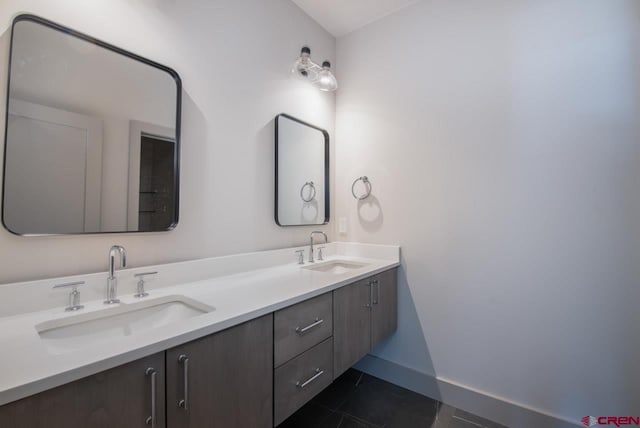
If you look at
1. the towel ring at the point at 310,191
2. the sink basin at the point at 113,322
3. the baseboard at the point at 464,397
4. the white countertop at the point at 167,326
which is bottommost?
the baseboard at the point at 464,397

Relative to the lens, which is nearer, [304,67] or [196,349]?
[196,349]

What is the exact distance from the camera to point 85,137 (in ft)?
3.70

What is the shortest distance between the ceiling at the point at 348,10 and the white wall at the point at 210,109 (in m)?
0.10

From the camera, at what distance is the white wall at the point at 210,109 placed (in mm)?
1092

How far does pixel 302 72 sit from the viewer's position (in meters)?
2.00

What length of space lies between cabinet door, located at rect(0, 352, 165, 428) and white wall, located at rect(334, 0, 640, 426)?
166 centimetres

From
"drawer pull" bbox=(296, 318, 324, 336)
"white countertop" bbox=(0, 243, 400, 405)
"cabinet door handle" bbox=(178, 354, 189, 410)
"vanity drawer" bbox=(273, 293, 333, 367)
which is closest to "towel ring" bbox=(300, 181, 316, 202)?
"white countertop" bbox=(0, 243, 400, 405)

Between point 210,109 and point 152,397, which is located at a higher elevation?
point 210,109

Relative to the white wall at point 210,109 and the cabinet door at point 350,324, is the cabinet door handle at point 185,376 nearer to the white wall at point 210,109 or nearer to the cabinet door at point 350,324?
the white wall at point 210,109

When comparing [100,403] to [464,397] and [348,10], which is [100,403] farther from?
[348,10]

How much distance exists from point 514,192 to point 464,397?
4.22 feet

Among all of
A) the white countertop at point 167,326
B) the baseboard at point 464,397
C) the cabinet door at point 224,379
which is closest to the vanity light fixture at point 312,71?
the white countertop at point 167,326

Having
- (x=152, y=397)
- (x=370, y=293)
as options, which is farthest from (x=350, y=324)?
(x=152, y=397)

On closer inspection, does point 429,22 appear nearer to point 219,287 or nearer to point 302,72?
point 302,72
